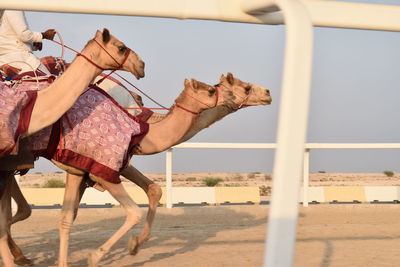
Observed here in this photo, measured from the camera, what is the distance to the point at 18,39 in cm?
680

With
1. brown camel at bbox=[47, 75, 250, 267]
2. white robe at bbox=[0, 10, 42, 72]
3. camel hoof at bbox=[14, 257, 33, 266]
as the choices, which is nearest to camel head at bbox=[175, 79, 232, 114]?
brown camel at bbox=[47, 75, 250, 267]

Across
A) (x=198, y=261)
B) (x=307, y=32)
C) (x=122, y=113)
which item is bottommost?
(x=198, y=261)

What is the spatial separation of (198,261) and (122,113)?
175 centimetres

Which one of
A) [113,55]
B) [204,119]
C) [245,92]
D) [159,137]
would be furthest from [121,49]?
[245,92]

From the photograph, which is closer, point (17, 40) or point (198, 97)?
point (17, 40)

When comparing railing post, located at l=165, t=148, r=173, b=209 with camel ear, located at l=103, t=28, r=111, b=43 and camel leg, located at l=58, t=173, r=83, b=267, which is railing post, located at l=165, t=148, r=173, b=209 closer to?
camel leg, located at l=58, t=173, r=83, b=267

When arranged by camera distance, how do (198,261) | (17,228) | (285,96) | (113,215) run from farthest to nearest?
(113,215) < (17,228) < (198,261) < (285,96)

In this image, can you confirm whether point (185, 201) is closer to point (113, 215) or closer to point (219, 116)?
point (113, 215)

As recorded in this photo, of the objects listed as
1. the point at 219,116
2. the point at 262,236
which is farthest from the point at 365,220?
the point at 219,116

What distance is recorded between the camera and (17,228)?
10789 millimetres

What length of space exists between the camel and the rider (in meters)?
1.19

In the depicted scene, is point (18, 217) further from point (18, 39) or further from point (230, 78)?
point (230, 78)

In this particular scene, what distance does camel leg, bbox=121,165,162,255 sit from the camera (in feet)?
22.8

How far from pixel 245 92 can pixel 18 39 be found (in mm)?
2529
